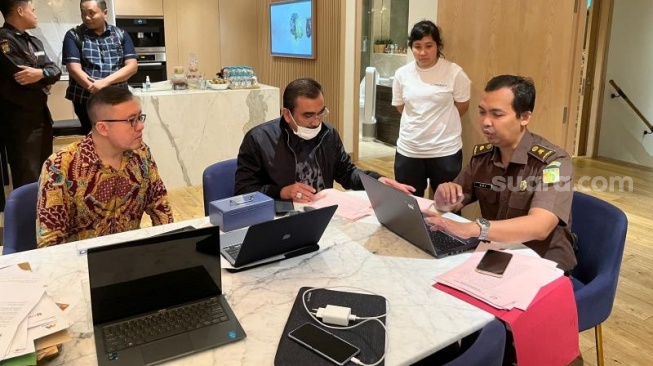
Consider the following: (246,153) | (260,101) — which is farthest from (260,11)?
(246,153)

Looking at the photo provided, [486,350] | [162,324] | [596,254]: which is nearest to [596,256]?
[596,254]

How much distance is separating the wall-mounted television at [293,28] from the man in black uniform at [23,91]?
288 centimetres

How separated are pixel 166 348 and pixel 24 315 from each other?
1.01ft

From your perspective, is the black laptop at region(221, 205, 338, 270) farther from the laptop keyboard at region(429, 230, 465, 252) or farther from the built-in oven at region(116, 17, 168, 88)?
the built-in oven at region(116, 17, 168, 88)

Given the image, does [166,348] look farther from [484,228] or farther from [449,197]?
[449,197]

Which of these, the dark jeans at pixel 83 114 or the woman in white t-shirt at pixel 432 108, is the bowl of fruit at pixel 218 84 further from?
the woman in white t-shirt at pixel 432 108

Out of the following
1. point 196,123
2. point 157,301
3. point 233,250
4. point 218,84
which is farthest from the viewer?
point 218,84

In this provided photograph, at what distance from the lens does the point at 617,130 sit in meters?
5.96

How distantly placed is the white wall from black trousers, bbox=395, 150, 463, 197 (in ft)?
11.9

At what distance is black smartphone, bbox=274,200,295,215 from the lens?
2.03 metres

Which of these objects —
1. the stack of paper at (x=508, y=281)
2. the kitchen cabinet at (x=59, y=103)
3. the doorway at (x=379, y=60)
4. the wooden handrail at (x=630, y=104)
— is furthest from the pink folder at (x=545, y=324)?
the kitchen cabinet at (x=59, y=103)

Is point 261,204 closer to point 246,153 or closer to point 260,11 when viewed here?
point 246,153

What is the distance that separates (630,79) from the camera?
18.9 ft

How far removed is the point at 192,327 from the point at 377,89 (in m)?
5.93
